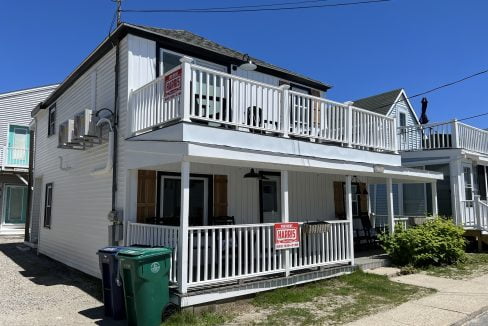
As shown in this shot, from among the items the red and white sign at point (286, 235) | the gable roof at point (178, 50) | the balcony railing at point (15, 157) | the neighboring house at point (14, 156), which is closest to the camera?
the red and white sign at point (286, 235)

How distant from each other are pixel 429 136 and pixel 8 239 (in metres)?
20.2

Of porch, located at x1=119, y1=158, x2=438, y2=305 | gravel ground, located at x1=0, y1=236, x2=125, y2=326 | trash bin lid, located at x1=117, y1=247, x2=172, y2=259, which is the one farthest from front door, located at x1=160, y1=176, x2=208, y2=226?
trash bin lid, located at x1=117, y1=247, x2=172, y2=259

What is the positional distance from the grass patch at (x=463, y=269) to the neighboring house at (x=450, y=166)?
2.79 meters

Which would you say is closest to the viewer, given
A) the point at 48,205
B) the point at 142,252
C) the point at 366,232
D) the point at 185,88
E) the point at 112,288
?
the point at 142,252

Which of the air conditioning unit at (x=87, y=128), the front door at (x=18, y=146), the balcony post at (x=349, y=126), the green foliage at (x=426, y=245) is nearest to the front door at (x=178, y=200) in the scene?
the air conditioning unit at (x=87, y=128)

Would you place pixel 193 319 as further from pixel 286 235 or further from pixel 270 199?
pixel 270 199

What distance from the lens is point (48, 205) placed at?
48.4 feet

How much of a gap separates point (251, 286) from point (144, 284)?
220 centimetres

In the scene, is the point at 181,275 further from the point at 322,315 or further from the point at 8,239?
the point at 8,239

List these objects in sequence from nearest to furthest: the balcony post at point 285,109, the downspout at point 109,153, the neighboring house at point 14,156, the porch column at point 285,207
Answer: the porch column at point 285,207 < the balcony post at point 285,109 < the downspout at point 109,153 < the neighboring house at point 14,156

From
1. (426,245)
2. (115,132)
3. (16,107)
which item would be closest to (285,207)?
(115,132)

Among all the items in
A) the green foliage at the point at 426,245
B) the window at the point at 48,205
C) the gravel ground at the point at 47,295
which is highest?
the window at the point at 48,205

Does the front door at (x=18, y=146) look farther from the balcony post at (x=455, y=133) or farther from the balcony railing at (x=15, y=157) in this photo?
the balcony post at (x=455, y=133)

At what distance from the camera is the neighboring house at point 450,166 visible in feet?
50.3
